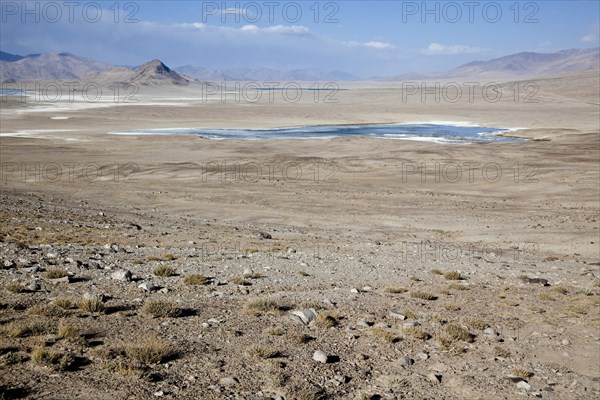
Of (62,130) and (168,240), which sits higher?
(62,130)

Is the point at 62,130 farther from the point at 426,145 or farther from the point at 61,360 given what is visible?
the point at 61,360

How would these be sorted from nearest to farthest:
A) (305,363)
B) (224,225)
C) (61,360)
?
1. (61,360)
2. (305,363)
3. (224,225)

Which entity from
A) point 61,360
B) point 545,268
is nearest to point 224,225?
point 545,268

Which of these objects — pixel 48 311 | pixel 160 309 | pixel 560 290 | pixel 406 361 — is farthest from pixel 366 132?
pixel 48 311

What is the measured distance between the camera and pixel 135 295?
A: 9.98 metres

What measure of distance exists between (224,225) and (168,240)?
5.39 meters

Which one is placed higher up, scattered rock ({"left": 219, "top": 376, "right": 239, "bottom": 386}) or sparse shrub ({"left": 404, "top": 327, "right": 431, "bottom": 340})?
scattered rock ({"left": 219, "top": 376, "right": 239, "bottom": 386})

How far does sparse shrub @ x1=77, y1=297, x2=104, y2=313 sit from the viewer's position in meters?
8.69

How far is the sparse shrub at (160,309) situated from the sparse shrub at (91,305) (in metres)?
0.71

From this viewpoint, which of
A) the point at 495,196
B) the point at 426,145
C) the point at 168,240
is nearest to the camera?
the point at 168,240

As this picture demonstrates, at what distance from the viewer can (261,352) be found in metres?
7.72

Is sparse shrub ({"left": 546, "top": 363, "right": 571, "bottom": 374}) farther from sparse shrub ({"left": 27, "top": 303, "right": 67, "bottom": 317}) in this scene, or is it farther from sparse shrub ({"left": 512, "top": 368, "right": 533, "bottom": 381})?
sparse shrub ({"left": 27, "top": 303, "right": 67, "bottom": 317})

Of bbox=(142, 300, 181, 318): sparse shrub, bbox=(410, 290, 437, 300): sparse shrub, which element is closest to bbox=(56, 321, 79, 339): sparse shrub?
bbox=(142, 300, 181, 318): sparse shrub

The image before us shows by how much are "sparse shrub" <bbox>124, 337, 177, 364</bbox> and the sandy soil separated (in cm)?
6
